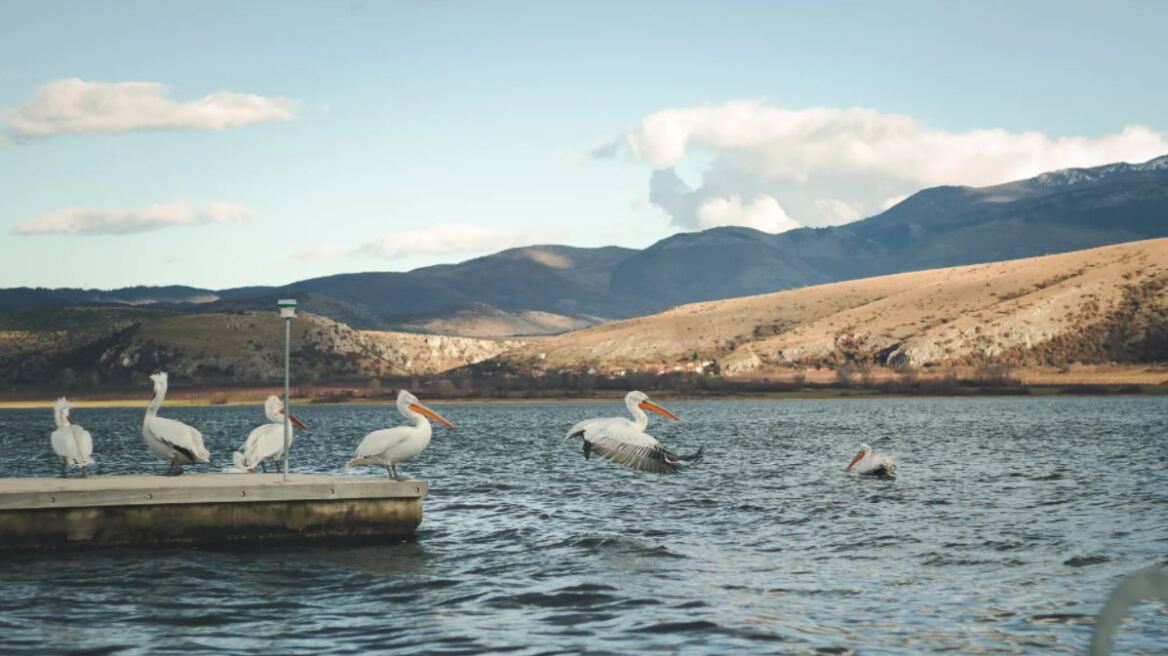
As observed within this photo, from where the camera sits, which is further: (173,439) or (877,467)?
(877,467)

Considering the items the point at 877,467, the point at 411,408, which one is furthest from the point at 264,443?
the point at 877,467

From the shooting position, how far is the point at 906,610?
19.2m

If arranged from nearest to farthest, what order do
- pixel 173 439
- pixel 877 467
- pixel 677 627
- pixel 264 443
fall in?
pixel 677 627, pixel 173 439, pixel 264 443, pixel 877 467

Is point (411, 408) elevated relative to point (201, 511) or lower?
elevated

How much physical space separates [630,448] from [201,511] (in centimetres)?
872

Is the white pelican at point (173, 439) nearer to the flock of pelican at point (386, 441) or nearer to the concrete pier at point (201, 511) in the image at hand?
the flock of pelican at point (386, 441)

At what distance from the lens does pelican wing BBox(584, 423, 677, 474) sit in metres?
26.2

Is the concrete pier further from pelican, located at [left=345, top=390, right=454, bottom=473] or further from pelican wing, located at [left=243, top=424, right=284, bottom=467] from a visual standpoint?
pelican wing, located at [left=243, top=424, right=284, bottom=467]

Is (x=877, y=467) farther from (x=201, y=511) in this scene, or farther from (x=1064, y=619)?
(x=201, y=511)

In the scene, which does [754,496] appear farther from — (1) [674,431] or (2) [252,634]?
(1) [674,431]

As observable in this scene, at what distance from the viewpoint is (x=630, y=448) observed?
86.6 ft

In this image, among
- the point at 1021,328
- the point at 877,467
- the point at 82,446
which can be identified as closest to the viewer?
the point at 82,446

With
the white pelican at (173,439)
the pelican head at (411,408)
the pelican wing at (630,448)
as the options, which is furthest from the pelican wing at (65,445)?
the pelican wing at (630,448)

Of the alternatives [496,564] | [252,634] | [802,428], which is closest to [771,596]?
[496,564]
